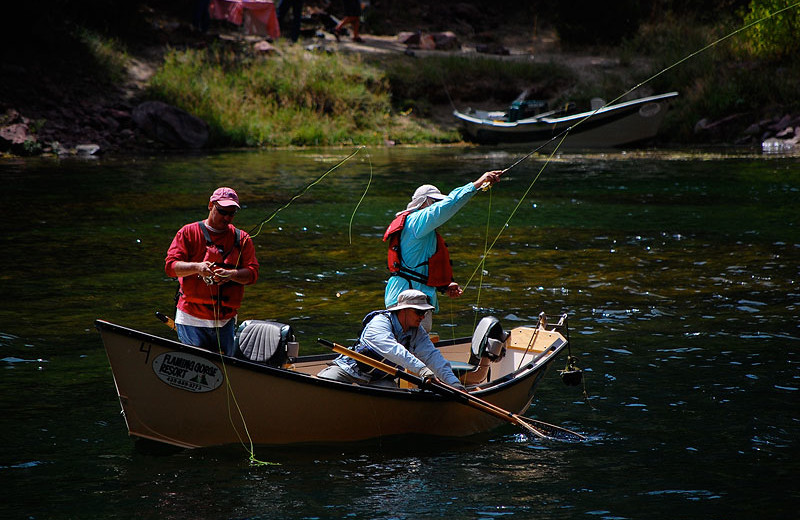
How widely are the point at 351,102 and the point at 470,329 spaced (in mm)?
21491

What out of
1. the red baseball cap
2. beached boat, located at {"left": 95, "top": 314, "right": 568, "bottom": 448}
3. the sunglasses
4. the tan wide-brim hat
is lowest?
beached boat, located at {"left": 95, "top": 314, "right": 568, "bottom": 448}

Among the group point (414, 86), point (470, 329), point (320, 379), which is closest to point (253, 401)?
point (320, 379)

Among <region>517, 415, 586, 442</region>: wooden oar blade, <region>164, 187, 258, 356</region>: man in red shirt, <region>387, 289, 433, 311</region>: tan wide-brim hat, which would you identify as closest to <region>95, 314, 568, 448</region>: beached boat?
<region>517, 415, 586, 442</region>: wooden oar blade

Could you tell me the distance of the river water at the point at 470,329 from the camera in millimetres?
5914

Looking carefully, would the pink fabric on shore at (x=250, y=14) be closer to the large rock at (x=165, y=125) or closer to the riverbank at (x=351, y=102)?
the riverbank at (x=351, y=102)

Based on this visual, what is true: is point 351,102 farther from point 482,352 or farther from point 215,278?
point 215,278

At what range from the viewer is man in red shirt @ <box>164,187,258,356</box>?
21.2 feet

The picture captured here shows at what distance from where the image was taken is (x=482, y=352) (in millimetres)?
7973

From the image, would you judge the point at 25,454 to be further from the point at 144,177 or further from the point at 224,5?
the point at 224,5

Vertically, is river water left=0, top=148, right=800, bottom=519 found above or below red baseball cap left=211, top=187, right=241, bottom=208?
below

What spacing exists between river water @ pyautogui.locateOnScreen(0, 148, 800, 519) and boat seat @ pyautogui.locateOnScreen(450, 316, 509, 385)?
21.1 inches

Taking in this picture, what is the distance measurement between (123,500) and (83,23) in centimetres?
2735

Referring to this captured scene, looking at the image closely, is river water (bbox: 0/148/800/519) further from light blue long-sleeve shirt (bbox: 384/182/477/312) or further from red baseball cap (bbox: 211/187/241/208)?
red baseball cap (bbox: 211/187/241/208)

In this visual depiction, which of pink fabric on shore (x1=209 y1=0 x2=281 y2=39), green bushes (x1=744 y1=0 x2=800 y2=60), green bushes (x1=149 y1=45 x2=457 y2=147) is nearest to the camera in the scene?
green bushes (x1=744 y1=0 x2=800 y2=60)
